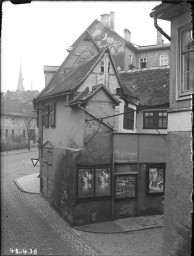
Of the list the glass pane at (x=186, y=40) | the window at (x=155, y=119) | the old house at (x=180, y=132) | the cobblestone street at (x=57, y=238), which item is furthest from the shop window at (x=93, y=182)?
the window at (x=155, y=119)

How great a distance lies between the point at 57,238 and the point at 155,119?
12567 millimetres

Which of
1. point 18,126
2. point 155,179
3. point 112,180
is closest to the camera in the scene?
point 112,180

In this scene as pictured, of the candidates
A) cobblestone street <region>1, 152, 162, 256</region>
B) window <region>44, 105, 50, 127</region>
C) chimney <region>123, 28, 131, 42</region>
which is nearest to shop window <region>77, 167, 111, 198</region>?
cobblestone street <region>1, 152, 162, 256</region>

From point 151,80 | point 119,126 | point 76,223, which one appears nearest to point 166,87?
point 151,80

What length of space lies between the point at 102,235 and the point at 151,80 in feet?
48.7

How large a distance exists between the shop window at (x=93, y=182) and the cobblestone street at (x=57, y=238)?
180cm

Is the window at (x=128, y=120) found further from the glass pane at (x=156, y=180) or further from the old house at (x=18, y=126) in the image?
the old house at (x=18, y=126)

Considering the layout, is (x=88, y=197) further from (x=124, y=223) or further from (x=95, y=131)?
(x=95, y=131)

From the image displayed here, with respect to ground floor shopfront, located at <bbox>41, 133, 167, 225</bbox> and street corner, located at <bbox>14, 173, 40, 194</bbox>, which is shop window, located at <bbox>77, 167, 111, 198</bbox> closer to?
ground floor shopfront, located at <bbox>41, 133, 167, 225</bbox>

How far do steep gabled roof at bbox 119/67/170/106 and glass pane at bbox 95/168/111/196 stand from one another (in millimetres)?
8453

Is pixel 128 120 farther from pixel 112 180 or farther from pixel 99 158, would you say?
pixel 112 180

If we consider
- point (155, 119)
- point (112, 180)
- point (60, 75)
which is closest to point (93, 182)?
point (112, 180)

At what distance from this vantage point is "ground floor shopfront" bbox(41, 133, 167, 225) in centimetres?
1359

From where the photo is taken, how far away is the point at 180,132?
25.2ft
